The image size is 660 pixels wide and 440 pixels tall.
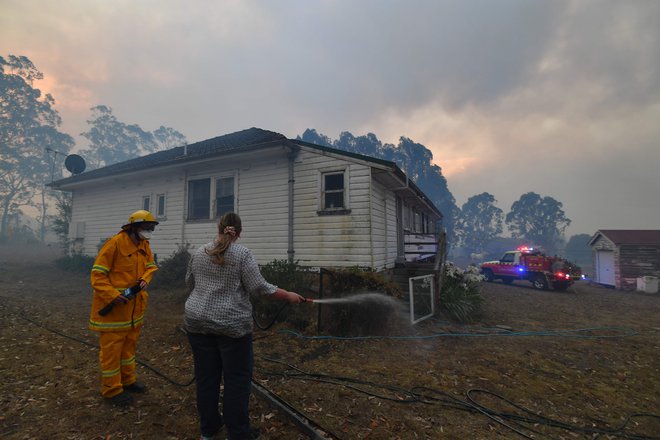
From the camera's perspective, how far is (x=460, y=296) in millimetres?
9102

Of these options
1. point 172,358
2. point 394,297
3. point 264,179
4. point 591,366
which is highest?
point 264,179

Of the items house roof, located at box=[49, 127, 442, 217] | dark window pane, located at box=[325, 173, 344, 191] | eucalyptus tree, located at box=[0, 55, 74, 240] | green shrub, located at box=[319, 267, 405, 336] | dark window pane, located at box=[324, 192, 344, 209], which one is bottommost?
green shrub, located at box=[319, 267, 405, 336]

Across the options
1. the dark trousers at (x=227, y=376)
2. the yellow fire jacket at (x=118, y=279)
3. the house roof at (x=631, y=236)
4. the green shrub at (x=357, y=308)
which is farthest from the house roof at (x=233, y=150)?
the house roof at (x=631, y=236)

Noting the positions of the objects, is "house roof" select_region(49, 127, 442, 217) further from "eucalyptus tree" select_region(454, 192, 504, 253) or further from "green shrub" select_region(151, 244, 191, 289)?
"eucalyptus tree" select_region(454, 192, 504, 253)

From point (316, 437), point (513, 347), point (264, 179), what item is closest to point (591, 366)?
point (513, 347)

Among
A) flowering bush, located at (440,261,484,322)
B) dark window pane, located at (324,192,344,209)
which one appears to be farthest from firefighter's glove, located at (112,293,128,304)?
flowering bush, located at (440,261,484,322)

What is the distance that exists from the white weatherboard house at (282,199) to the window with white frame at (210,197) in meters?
0.04

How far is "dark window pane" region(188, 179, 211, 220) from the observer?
12.0 m

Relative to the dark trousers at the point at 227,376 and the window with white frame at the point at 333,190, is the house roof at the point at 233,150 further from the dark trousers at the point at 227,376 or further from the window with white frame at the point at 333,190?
the dark trousers at the point at 227,376

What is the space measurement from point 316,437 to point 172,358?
10.1 feet

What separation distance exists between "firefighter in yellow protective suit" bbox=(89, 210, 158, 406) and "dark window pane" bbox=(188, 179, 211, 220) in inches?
351

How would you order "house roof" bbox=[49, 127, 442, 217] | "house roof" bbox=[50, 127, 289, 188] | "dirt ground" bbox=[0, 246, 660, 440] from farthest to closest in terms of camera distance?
"house roof" bbox=[50, 127, 289, 188]
"house roof" bbox=[49, 127, 442, 217]
"dirt ground" bbox=[0, 246, 660, 440]

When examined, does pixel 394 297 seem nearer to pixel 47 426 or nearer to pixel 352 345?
pixel 352 345

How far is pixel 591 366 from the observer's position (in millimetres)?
5418
